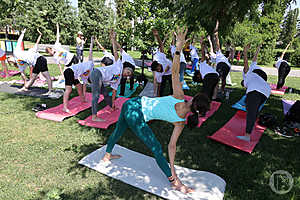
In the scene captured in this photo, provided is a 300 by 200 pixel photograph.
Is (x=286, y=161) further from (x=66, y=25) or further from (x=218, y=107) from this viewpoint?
(x=66, y=25)

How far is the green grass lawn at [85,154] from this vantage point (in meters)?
3.17

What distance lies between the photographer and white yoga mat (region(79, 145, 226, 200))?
3166mm

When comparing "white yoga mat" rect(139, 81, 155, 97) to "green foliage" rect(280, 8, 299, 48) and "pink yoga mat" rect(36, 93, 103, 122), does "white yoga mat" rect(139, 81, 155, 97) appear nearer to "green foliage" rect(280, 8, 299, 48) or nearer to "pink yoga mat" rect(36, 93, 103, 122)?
"pink yoga mat" rect(36, 93, 103, 122)

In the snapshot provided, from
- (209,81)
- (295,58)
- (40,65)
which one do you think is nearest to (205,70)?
(209,81)

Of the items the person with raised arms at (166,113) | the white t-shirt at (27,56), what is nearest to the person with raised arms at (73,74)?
the white t-shirt at (27,56)

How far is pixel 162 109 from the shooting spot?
2.96m

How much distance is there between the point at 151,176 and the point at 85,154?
1.44 m

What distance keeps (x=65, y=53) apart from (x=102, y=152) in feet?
15.6

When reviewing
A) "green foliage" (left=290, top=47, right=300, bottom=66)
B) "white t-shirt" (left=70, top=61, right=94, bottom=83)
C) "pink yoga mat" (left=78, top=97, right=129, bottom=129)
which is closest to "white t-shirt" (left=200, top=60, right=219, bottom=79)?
"pink yoga mat" (left=78, top=97, right=129, bottom=129)

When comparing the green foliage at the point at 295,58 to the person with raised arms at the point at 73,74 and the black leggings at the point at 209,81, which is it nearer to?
the black leggings at the point at 209,81

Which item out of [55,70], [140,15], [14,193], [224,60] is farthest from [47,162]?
[55,70]

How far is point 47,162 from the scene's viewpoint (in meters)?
3.77

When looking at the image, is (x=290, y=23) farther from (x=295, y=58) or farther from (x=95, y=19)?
(x=95, y=19)

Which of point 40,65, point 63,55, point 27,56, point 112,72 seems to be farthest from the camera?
point 63,55
